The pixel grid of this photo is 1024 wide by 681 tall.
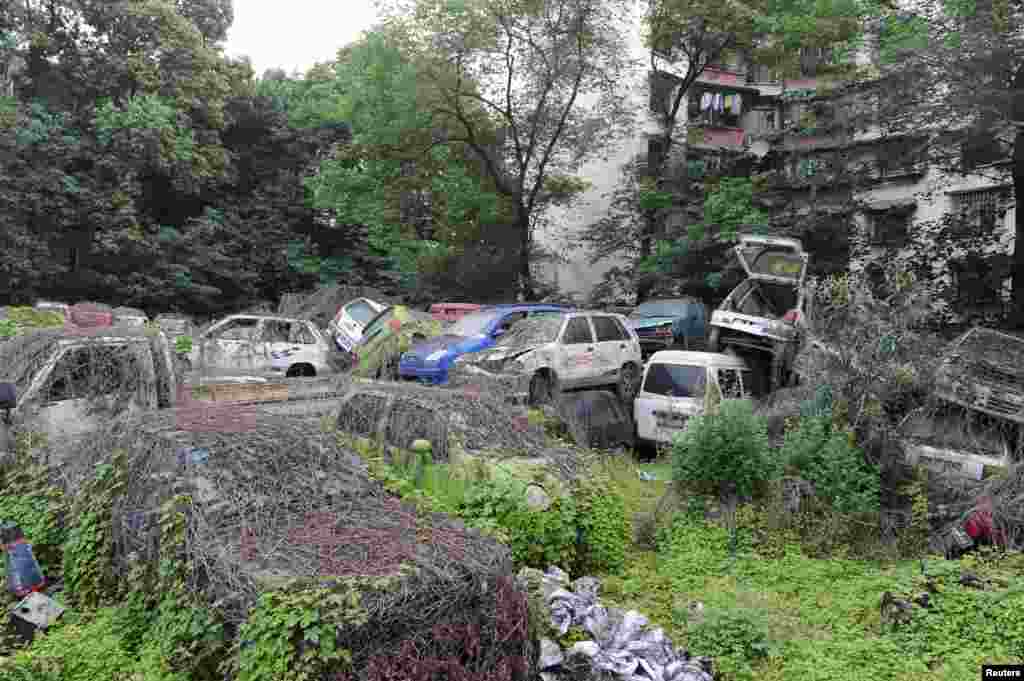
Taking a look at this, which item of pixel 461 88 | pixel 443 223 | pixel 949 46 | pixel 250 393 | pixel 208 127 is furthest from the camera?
pixel 208 127

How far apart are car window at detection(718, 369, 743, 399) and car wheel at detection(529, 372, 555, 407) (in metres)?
2.61

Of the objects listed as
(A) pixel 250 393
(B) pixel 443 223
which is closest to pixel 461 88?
(B) pixel 443 223

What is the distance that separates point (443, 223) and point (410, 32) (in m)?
5.53

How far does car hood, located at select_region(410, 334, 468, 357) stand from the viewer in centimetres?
1299

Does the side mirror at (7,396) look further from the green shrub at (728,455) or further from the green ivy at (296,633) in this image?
the green shrub at (728,455)

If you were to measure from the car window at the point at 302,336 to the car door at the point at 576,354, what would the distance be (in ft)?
20.3

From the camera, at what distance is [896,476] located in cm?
828

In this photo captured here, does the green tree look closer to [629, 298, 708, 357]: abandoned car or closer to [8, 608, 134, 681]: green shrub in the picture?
[629, 298, 708, 357]: abandoned car

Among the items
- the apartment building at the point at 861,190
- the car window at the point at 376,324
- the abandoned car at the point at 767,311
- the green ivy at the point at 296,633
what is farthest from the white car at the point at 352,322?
the green ivy at the point at 296,633

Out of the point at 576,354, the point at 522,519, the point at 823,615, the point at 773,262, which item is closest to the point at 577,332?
the point at 576,354

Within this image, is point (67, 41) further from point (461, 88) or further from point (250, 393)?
point (250, 393)

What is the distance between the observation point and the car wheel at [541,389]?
452 inches

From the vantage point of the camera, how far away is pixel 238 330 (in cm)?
1579

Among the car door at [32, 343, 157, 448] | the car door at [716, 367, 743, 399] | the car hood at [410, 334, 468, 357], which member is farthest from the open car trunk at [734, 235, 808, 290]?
the car door at [32, 343, 157, 448]
